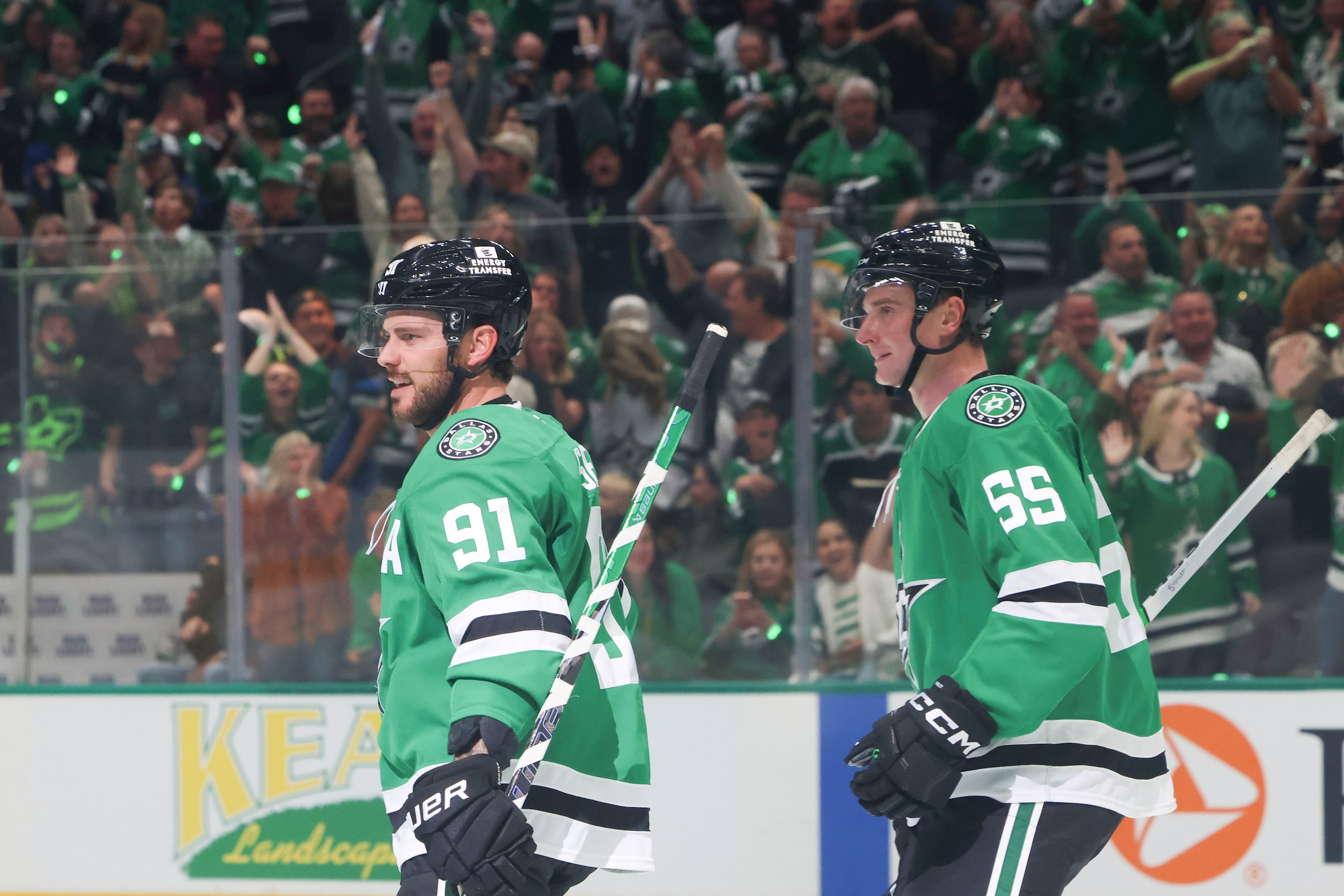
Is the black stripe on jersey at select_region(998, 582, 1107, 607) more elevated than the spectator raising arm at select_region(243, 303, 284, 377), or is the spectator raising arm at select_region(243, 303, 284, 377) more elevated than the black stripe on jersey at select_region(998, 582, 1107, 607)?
the black stripe on jersey at select_region(998, 582, 1107, 607)

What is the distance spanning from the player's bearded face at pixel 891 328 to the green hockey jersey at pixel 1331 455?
2021mm

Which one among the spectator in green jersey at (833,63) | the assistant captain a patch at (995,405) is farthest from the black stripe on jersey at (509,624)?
the spectator in green jersey at (833,63)

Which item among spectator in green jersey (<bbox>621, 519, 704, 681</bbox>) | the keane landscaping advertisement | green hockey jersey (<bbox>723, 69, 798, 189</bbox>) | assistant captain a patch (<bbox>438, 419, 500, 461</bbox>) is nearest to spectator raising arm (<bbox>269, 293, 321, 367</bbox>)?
the keane landscaping advertisement

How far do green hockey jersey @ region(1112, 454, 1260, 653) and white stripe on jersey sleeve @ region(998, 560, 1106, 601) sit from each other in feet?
6.99

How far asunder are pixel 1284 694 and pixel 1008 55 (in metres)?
3.15

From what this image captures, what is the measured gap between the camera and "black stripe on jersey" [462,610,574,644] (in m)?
2.03

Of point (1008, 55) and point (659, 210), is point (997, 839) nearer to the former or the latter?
point (659, 210)

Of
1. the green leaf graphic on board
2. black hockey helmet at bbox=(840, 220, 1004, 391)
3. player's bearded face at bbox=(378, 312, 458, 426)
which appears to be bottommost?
the green leaf graphic on board

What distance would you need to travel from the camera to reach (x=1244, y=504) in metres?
2.59

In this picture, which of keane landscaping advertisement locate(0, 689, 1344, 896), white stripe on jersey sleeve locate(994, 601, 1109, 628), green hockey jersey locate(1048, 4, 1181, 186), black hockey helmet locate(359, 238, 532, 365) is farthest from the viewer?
green hockey jersey locate(1048, 4, 1181, 186)

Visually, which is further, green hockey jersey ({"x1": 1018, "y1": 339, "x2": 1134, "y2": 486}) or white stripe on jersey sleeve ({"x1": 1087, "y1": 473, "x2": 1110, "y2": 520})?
green hockey jersey ({"x1": 1018, "y1": 339, "x2": 1134, "y2": 486})

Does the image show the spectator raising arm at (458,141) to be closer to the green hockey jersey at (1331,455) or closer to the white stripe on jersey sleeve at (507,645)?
the green hockey jersey at (1331,455)

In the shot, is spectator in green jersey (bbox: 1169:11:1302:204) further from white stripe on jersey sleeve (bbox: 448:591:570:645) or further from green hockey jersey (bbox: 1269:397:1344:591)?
white stripe on jersey sleeve (bbox: 448:591:570:645)

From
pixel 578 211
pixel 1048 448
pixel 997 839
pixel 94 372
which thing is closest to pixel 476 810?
pixel 997 839
